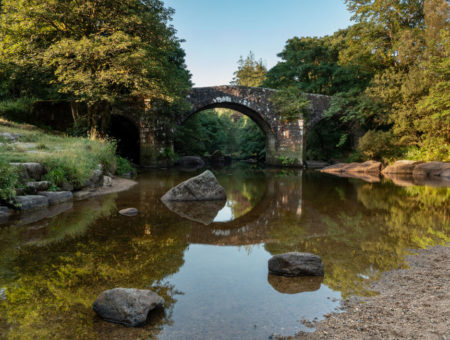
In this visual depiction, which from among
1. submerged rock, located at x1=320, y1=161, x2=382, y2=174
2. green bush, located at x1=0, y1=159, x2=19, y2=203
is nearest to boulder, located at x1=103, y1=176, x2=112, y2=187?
green bush, located at x1=0, y1=159, x2=19, y2=203

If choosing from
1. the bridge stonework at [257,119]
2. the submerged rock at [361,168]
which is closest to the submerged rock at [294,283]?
the submerged rock at [361,168]

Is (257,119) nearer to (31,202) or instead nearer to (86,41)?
(86,41)

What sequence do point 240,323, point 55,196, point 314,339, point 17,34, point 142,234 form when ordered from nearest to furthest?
point 314,339
point 240,323
point 142,234
point 55,196
point 17,34

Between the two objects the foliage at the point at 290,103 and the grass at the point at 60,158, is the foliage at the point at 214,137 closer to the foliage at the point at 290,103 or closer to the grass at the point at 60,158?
the foliage at the point at 290,103

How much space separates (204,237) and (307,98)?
18.8 meters

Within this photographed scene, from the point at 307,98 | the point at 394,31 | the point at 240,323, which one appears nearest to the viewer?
the point at 240,323

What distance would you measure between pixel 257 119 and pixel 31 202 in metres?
18.0

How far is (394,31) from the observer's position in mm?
19234

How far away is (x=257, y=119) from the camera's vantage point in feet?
73.2

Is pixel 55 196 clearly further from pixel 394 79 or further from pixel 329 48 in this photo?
pixel 329 48

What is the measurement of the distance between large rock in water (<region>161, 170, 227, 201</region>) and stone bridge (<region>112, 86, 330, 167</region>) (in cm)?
1133

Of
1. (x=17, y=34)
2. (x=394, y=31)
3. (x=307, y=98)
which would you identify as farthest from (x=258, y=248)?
(x=394, y=31)

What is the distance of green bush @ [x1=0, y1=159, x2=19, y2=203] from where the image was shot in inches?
204

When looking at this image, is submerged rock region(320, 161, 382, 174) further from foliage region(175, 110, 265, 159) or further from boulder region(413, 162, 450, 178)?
foliage region(175, 110, 265, 159)
